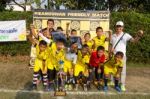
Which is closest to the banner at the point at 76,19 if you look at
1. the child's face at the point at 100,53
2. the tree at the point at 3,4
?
the child's face at the point at 100,53

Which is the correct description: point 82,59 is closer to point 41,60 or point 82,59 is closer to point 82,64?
point 82,64

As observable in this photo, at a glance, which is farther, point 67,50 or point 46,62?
point 67,50

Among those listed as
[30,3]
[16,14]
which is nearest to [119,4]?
[30,3]

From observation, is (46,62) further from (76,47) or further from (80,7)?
(80,7)

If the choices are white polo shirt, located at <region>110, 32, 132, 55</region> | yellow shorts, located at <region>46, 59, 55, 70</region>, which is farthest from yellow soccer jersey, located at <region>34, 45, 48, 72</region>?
white polo shirt, located at <region>110, 32, 132, 55</region>

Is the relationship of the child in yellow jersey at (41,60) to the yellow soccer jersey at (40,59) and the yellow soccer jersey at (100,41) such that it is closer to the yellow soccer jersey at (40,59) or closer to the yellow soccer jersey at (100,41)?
the yellow soccer jersey at (40,59)

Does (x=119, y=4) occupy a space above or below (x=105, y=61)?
above

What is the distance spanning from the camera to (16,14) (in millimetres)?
18812

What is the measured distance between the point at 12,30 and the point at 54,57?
9.21 meters

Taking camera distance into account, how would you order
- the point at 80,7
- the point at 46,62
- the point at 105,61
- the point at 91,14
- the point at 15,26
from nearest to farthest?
the point at 46,62 < the point at 105,61 < the point at 91,14 < the point at 15,26 < the point at 80,7

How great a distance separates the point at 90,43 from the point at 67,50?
76 cm

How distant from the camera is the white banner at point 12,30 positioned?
1856 centimetres

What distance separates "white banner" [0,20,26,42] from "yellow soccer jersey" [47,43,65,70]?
833 centimetres

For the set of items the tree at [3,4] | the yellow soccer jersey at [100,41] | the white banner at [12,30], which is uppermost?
the tree at [3,4]
